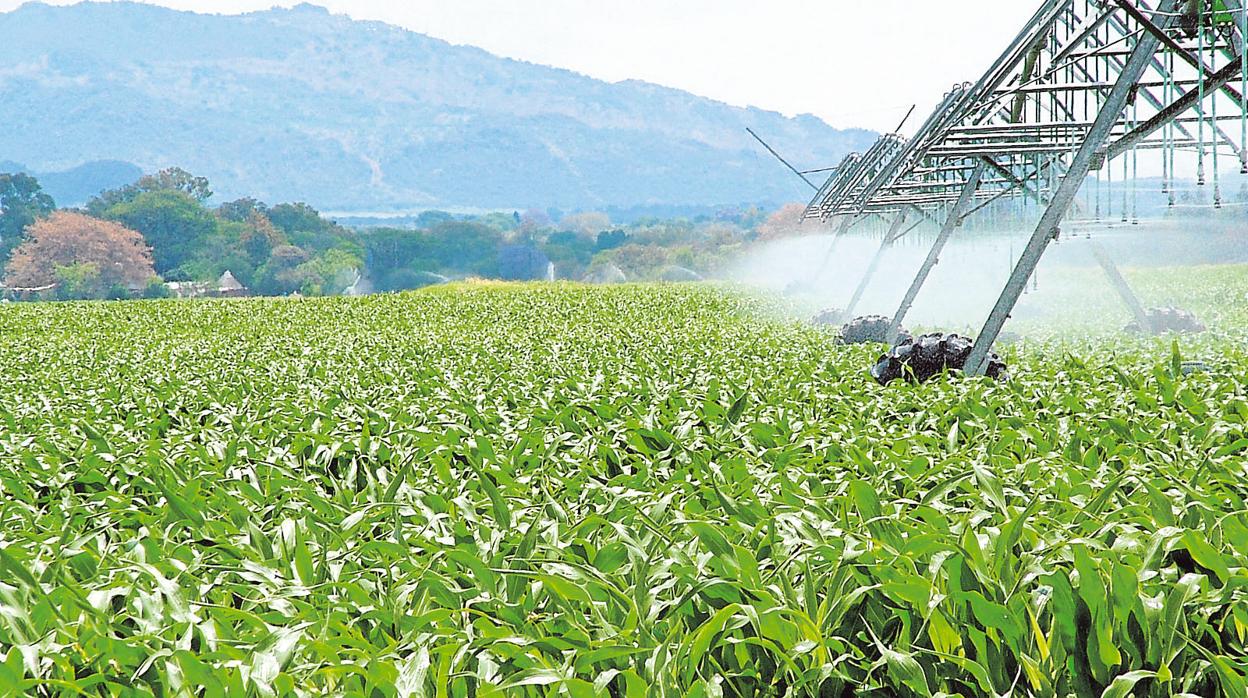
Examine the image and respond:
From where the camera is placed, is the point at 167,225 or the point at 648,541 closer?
the point at 648,541

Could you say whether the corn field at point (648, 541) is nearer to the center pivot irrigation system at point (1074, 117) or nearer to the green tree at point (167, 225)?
the center pivot irrigation system at point (1074, 117)

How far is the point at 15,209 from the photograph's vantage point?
3989 inches

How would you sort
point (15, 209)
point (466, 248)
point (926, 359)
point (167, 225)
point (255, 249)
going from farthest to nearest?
point (466, 248) → point (255, 249) → point (167, 225) → point (15, 209) → point (926, 359)

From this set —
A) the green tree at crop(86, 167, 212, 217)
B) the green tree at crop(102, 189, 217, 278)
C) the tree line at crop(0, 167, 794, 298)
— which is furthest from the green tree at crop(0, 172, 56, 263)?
the green tree at crop(102, 189, 217, 278)

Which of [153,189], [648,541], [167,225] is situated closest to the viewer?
[648,541]

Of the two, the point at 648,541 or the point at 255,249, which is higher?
the point at 648,541

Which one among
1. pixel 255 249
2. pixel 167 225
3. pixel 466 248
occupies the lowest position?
pixel 466 248

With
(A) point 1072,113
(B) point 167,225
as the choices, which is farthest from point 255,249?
(A) point 1072,113

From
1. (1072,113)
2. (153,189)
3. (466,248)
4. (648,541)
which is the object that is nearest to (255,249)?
(153,189)

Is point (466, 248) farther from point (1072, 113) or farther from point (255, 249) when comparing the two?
point (1072, 113)

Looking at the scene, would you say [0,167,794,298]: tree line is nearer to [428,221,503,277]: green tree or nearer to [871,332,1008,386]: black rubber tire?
[428,221,503,277]: green tree

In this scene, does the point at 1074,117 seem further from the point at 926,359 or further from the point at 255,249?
the point at 255,249

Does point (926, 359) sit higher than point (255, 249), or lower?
higher

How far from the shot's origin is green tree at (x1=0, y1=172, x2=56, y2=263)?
99750 mm
